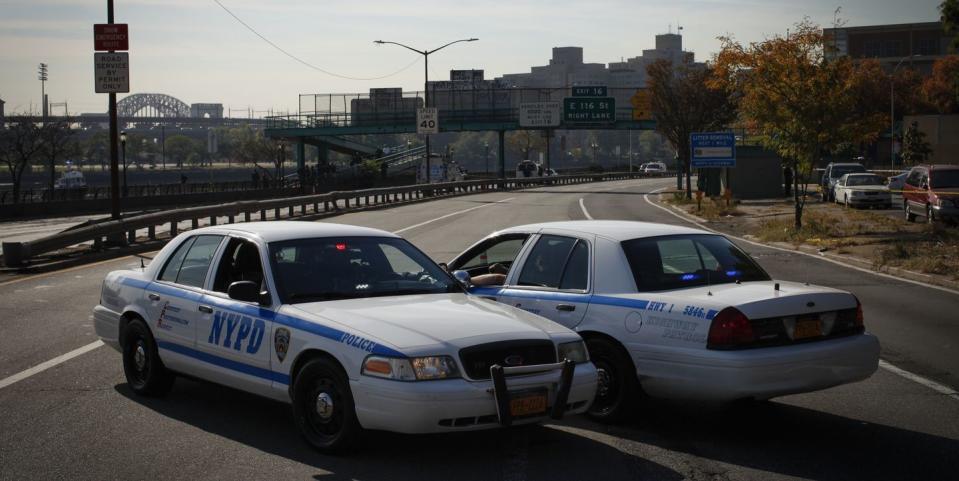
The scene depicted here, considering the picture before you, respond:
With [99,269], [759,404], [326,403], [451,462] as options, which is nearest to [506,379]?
[451,462]

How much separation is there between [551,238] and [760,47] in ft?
86.3

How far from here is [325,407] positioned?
24.1 ft

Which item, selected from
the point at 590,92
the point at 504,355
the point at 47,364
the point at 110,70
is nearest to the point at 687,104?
the point at 590,92

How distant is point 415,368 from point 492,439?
132 centimetres

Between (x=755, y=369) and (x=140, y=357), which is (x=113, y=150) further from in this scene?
(x=755, y=369)

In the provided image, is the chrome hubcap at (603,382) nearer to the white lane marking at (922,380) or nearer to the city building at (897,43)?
the white lane marking at (922,380)

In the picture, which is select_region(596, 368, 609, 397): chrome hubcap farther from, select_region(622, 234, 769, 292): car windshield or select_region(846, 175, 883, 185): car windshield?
select_region(846, 175, 883, 185): car windshield

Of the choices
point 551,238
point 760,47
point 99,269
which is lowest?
Answer: point 99,269

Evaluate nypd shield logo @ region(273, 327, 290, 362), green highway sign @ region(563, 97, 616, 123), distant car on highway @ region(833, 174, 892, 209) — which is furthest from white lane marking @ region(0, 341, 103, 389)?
green highway sign @ region(563, 97, 616, 123)

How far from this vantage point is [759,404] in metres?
9.29

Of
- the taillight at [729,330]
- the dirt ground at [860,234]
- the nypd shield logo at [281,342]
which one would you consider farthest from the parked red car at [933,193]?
the nypd shield logo at [281,342]

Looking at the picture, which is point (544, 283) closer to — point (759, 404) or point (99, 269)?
point (759, 404)

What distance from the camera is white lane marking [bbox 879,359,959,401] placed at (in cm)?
977

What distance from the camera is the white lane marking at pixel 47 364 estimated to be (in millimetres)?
10406
